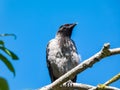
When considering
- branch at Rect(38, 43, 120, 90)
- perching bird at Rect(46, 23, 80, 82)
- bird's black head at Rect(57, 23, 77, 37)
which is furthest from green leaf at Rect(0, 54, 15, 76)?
bird's black head at Rect(57, 23, 77, 37)

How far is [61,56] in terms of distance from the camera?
459 inches

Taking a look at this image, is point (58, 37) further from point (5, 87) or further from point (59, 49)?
point (5, 87)

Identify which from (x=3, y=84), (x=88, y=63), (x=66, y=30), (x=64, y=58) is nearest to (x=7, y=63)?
(x=3, y=84)

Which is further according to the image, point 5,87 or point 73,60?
point 73,60

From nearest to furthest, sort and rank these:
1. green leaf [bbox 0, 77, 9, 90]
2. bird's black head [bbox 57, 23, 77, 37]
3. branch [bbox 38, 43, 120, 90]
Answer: green leaf [bbox 0, 77, 9, 90] → branch [bbox 38, 43, 120, 90] → bird's black head [bbox 57, 23, 77, 37]

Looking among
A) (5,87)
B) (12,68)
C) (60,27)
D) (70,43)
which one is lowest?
(5,87)

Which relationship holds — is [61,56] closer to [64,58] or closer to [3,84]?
[64,58]

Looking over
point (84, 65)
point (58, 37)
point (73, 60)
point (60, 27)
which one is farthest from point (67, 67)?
point (84, 65)

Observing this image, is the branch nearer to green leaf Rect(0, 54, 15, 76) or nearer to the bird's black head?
green leaf Rect(0, 54, 15, 76)

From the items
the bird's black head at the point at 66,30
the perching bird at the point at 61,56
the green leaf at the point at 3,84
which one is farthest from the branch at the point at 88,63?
the bird's black head at the point at 66,30

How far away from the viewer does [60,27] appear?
13.8 meters

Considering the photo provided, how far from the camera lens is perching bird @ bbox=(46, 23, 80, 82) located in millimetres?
11586

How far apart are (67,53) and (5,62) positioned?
31.9 feet

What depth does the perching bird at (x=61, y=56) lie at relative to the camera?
→ 11.6 m
